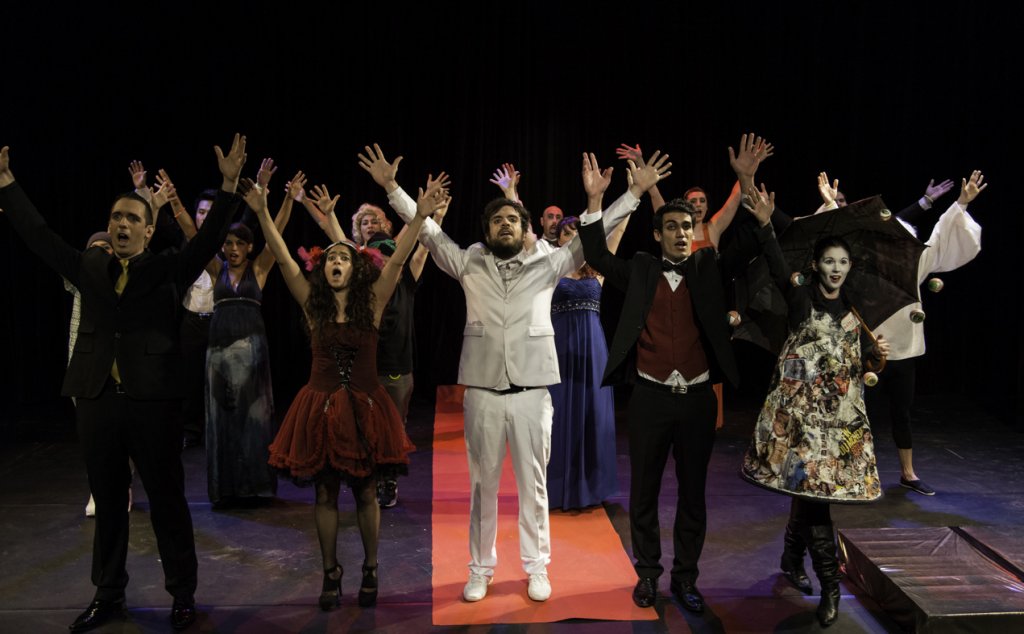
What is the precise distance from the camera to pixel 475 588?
3246 millimetres

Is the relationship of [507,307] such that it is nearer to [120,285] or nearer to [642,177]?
[642,177]

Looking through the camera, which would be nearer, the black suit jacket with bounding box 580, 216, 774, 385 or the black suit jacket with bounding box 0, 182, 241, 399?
the black suit jacket with bounding box 0, 182, 241, 399

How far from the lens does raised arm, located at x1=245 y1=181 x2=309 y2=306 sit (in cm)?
312

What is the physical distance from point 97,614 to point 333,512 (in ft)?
3.18

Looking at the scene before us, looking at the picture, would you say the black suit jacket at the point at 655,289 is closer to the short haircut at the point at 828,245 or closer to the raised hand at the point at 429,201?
the short haircut at the point at 828,245

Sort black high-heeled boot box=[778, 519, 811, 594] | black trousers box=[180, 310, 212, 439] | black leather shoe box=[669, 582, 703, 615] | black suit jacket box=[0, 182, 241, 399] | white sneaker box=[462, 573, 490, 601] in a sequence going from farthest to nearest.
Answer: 1. black trousers box=[180, 310, 212, 439]
2. black high-heeled boot box=[778, 519, 811, 594]
3. white sneaker box=[462, 573, 490, 601]
4. black leather shoe box=[669, 582, 703, 615]
5. black suit jacket box=[0, 182, 241, 399]

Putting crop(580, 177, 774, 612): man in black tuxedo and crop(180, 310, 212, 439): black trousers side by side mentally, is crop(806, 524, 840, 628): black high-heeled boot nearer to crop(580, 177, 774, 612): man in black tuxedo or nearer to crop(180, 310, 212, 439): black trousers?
crop(580, 177, 774, 612): man in black tuxedo

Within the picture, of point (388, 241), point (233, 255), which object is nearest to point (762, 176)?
point (388, 241)

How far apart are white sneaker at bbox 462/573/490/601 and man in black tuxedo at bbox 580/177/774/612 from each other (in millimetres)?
628

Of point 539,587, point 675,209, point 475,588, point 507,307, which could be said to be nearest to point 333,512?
point 475,588

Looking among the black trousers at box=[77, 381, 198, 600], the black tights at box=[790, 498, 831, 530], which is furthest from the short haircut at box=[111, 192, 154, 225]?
the black tights at box=[790, 498, 831, 530]

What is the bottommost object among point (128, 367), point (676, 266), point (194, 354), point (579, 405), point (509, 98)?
point (579, 405)

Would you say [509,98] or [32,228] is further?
[509,98]

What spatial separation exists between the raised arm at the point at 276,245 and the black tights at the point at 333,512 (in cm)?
77
